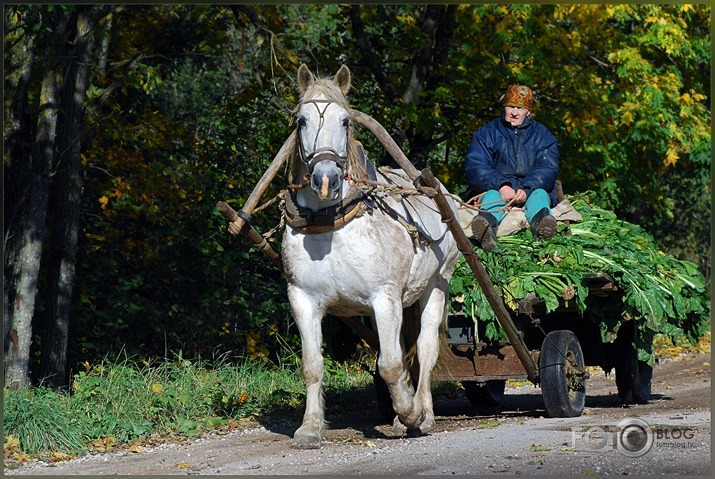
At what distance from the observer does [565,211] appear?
33.6 ft

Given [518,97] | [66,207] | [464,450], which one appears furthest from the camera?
[66,207]

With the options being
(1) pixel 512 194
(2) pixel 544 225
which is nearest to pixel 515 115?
(1) pixel 512 194

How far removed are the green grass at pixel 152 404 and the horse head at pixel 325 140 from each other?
7.54 ft

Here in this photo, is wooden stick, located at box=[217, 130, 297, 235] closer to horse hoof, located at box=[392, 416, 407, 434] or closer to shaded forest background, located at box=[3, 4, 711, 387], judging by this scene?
horse hoof, located at box=[392, 416, 407, 434]

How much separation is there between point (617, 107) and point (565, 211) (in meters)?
5.25

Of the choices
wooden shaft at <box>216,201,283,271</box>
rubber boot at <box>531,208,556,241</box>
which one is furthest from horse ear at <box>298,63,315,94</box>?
rubber boot at <box>531,208,556,241</box>

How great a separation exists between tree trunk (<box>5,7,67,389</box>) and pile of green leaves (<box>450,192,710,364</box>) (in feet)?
13.6

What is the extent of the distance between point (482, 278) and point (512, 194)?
1536mm

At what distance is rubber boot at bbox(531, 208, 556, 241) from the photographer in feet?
31.4

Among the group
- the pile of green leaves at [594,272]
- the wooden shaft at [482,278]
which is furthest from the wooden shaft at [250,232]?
the pile of green leaves at [594,272]

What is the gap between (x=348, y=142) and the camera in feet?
26.4

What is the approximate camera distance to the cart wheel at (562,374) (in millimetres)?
9273

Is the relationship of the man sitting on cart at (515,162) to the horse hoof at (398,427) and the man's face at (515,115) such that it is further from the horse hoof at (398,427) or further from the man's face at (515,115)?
the horse hoof at (398,427)

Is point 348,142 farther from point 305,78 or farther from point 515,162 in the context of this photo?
point 515,162
